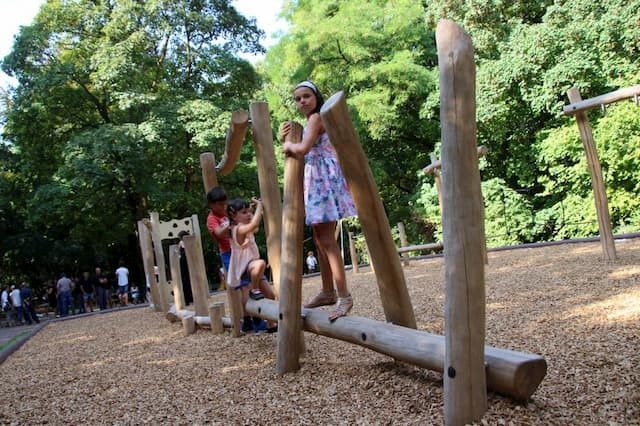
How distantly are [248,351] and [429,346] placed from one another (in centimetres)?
269

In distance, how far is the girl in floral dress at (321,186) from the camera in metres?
3.84

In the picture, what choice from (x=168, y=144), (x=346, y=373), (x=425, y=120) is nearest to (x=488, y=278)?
(x=346, y=373)

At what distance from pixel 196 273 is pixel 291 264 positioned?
3503 millimetres

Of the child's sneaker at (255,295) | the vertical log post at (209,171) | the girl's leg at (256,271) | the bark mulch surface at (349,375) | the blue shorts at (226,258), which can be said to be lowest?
the bark mulch surface at (349,375)

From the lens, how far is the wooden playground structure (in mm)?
2570

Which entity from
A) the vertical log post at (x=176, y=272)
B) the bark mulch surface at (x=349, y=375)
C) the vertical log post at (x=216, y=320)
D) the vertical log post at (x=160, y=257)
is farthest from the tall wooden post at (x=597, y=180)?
the vertical log post at (x=160, y=257)

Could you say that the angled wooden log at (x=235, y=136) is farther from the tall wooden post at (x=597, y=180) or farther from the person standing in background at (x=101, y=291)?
the person standing in background at (x=101, y=291)

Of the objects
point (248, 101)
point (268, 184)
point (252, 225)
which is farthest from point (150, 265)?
point (248, 101)

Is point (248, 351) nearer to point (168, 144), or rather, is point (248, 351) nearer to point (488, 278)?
point (488, 278)

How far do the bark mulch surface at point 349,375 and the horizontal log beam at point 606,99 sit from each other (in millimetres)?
2077

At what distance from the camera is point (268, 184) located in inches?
191

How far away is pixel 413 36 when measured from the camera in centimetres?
2072

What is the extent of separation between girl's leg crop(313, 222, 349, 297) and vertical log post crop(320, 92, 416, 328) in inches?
12.9

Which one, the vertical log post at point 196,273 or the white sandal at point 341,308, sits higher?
the vertical log post at point 196,273
